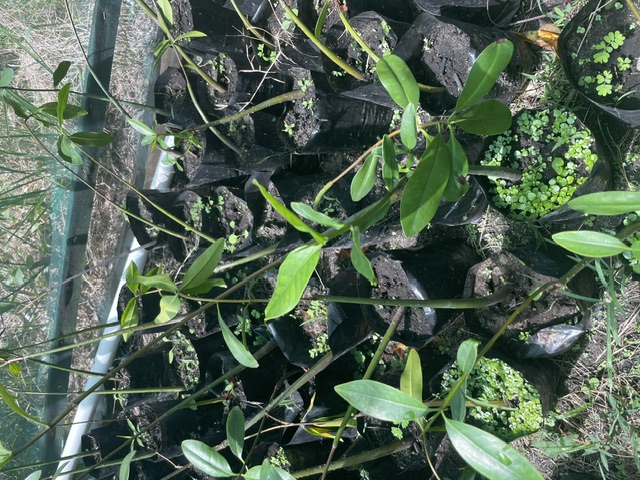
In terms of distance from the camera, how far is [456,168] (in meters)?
0.76

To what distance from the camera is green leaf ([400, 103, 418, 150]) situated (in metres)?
0.71

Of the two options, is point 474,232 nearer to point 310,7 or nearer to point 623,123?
point 623,123

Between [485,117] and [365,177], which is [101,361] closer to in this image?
[365,177]

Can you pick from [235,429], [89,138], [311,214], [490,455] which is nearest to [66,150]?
[89,138]

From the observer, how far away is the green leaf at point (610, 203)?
0.61 metres

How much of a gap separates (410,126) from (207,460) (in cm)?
65

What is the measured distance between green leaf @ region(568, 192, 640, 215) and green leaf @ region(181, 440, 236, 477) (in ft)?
2.25

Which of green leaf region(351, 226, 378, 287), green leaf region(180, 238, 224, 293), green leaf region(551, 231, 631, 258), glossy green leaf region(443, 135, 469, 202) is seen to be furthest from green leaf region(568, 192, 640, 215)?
green leaf region(180, 238, 224, 293)

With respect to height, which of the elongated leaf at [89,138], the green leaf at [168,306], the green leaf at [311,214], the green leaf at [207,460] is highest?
the green leaf at [311,214]

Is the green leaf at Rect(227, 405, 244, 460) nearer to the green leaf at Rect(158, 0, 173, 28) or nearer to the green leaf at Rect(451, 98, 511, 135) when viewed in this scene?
the green leaf at Rect(451, 98, 511, 135)

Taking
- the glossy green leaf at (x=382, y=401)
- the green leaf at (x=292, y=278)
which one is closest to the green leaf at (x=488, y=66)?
the green leaf at (x=292, y=278)

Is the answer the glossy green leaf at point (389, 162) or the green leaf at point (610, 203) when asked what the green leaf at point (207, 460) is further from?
the green leaf at point (610, 203)

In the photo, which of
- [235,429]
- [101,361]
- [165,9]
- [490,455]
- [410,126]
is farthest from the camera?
[101,361]

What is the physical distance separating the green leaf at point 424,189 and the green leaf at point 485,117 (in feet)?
0.25
